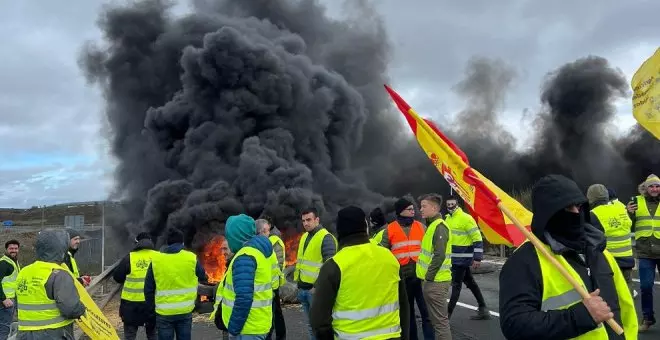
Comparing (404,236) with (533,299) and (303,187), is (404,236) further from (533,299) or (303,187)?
(303,187)

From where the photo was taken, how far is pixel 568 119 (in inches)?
969

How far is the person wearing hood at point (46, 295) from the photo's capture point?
4.20 meters

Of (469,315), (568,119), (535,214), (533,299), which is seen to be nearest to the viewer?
(533,299)

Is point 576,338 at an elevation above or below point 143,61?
below

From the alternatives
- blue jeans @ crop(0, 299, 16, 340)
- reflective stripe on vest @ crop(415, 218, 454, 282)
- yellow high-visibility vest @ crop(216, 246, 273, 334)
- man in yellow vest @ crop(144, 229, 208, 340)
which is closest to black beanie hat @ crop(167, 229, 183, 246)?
man in yellow vest @ crop(144, 229, 208, 340)

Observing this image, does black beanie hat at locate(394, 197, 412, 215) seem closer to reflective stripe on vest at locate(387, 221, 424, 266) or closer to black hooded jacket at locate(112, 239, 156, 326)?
reflective stripe on vest at locate(387, 221, 424, 266)

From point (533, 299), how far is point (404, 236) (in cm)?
412

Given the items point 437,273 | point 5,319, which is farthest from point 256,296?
point 5,319

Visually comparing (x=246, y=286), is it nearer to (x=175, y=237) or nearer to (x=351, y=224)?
(x=351, y=224)

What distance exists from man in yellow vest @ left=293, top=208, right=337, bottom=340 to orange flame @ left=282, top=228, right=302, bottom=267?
29.0ft

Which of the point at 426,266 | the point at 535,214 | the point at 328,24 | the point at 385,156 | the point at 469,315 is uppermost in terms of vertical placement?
the point at 328,24

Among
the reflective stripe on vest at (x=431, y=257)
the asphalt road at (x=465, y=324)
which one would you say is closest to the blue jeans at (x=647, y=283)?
the asphalt road at (x=465, y=324)

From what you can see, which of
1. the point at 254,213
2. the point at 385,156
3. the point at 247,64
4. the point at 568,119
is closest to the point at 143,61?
the point at 247,64

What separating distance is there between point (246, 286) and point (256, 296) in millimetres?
286
